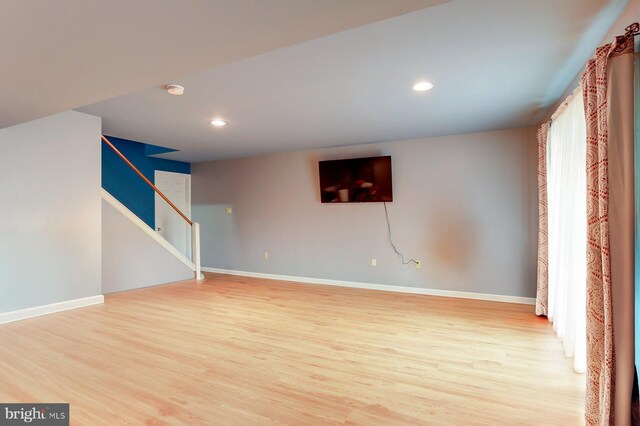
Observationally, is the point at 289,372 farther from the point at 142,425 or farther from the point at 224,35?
the point at 224,35

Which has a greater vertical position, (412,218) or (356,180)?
(356,180)

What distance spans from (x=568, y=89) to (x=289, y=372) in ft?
11.6

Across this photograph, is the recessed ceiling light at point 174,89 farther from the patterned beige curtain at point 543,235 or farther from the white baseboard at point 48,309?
the patterned beige curtain at point 543,235

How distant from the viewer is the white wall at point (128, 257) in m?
4.79

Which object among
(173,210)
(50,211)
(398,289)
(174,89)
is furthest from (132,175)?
(398,289)

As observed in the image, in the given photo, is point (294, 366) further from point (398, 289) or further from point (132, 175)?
point (132, 175)

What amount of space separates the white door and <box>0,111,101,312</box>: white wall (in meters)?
2.15

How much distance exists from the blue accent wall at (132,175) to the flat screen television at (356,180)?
291 centimetres

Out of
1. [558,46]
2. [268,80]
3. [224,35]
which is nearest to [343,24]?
[224,35]

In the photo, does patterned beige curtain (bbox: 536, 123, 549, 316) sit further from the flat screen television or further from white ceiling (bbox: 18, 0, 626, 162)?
the flat screen television

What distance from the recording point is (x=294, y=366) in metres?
2.48

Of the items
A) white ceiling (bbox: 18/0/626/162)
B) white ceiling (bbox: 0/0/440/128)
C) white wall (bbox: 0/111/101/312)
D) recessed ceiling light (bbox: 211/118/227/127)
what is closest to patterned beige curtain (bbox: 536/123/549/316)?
white ceiling (bbox: 18/0/626/162)

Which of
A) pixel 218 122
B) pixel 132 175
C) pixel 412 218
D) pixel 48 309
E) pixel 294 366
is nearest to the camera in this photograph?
pixel 294 366

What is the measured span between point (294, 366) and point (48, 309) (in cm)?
332
